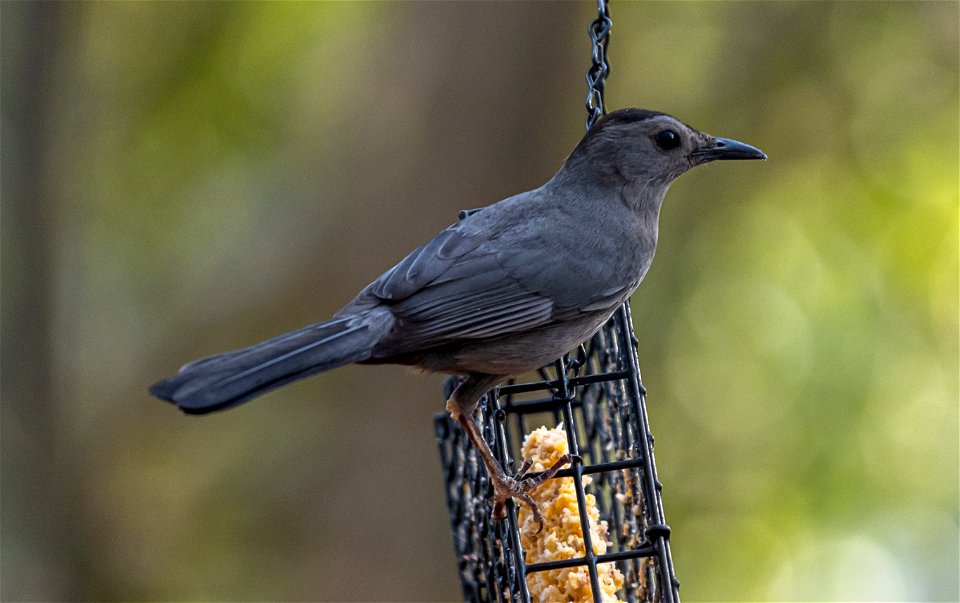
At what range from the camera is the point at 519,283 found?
14.8 ft

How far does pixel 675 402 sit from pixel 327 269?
3.15 metres

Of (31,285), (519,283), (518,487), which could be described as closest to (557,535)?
(518,487)

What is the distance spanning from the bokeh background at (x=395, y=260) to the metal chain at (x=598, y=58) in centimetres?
276

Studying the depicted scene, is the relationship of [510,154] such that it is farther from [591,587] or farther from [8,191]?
[591,587]

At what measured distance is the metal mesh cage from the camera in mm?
4266

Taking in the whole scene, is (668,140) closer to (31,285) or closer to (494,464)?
(494,464)

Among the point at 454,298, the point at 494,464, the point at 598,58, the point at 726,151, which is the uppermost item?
the point at 598,58

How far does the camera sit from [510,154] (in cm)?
758

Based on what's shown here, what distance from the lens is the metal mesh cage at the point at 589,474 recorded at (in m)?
4.27

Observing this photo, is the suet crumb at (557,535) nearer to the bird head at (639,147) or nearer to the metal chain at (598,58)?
the bird head at (639,147)

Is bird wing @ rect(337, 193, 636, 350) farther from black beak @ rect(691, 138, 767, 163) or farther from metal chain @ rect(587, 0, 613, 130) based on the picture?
black beak @ rect(691, 138, 767, 163)

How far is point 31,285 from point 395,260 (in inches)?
87.0

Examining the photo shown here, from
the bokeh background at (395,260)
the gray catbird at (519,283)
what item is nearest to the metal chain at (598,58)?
the gray catbird at (519,283)

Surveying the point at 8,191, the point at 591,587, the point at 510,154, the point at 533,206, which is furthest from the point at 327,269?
the point at 591,587
